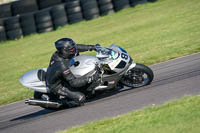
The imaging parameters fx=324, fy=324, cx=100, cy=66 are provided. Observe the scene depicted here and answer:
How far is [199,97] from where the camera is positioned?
18.8 feet

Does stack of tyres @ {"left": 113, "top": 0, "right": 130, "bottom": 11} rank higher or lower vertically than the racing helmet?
higher

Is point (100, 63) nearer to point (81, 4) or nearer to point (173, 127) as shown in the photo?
point (173, 127)

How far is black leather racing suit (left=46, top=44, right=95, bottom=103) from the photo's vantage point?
7125 millimetres

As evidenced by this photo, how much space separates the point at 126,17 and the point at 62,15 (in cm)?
381

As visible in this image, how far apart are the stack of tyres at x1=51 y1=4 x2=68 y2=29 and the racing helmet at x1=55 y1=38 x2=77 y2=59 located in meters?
12.2

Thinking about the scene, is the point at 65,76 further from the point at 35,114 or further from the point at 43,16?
the point at 43,16

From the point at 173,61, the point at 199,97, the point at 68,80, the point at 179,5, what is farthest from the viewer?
the point at 179,5

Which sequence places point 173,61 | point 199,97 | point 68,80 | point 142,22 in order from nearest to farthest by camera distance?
point 199,97, point 68,80, point 173,61, point 142,22

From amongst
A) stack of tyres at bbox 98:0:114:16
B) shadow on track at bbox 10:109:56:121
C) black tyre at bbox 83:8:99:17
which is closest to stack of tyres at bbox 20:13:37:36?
black tyre at bbox 83:8:99:17

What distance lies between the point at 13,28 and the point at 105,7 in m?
5.70

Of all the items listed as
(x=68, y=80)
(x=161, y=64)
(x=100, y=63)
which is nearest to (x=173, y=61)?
(x=161, y=64)

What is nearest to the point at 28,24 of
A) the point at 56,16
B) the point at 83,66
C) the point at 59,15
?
the point at 56,16

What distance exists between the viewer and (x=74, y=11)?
19.3m

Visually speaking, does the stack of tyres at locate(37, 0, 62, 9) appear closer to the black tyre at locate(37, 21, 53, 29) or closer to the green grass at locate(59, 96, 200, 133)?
the black tyre at locate(37, 21, 53, 29)
